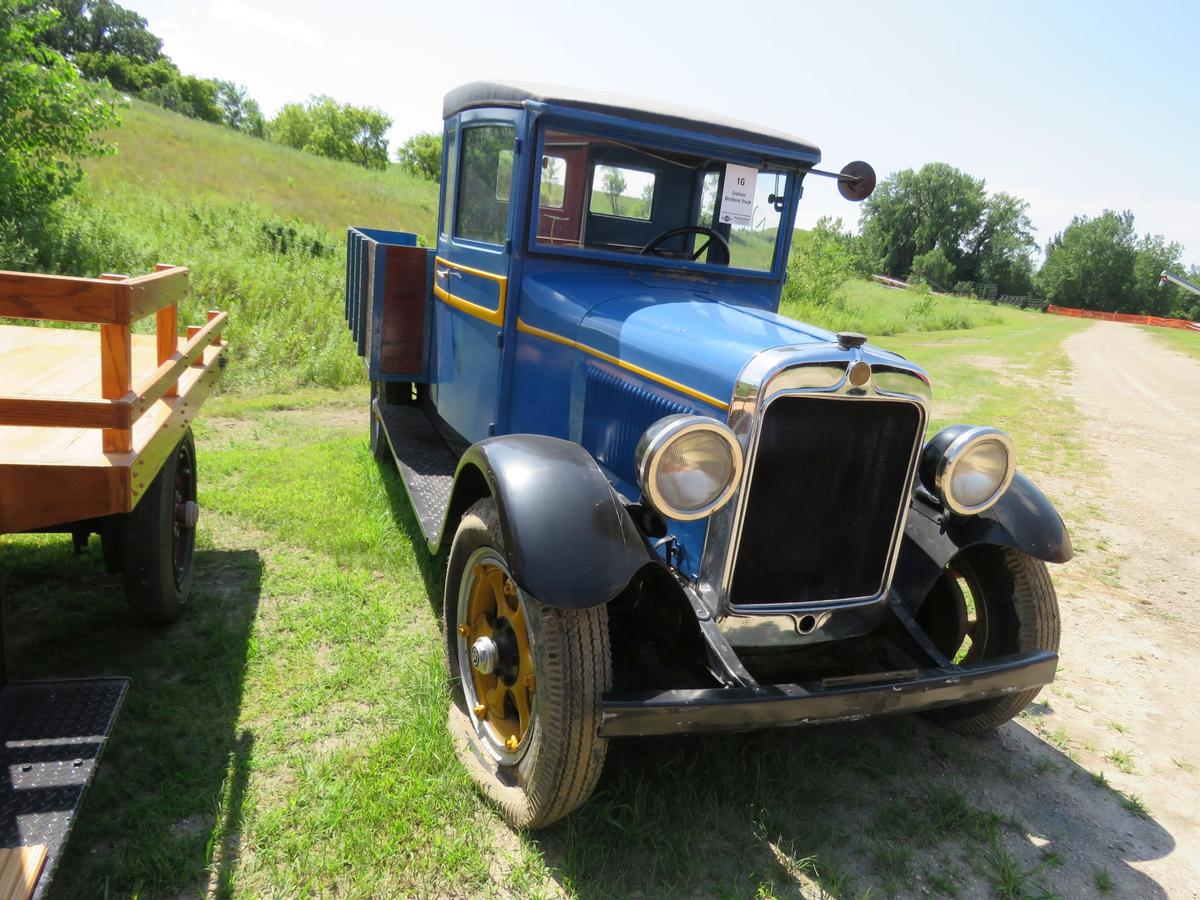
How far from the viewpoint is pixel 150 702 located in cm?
262

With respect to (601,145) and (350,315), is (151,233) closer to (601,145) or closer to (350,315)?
(350,315)

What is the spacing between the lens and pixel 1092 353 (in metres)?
20.7

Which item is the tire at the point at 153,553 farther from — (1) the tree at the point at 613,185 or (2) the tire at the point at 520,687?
(1) the tree at the point at 613,185

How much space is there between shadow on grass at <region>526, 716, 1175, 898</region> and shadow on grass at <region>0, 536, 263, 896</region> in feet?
3.10

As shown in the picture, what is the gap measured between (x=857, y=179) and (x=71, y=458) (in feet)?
10.4

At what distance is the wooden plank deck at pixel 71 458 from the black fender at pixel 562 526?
1.02 m

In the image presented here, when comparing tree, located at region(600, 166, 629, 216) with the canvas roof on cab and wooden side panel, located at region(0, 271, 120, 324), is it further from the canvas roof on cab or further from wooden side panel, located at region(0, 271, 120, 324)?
wooden side panel, located at region(0, 271, 120, 324)

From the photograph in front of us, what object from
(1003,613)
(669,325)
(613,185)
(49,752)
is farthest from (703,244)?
(49,752)

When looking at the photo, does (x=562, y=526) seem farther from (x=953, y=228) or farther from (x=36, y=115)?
(x=953, y=228)

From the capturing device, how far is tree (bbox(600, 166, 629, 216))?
11.2 feet

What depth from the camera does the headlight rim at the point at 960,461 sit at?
243cm

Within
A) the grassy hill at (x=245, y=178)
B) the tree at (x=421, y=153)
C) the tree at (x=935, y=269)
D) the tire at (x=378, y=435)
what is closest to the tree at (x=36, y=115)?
the tire at (x=378, y=435)

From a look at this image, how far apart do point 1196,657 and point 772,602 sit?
281cm

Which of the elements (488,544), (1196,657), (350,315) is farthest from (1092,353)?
(488,544)
